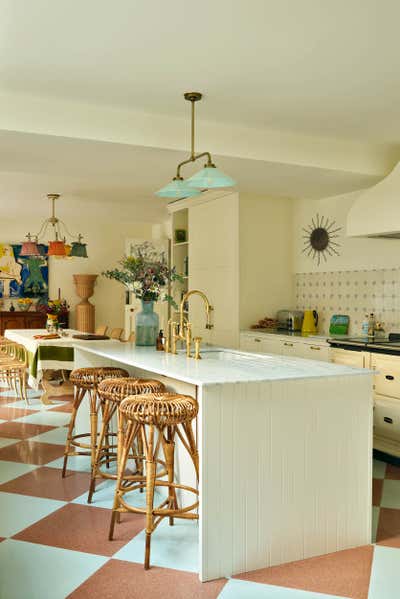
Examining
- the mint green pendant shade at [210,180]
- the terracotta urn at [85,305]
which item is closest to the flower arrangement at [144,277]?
the mint green pendant shade at [210,180]

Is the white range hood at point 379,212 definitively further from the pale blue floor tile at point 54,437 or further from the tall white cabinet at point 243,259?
the pale blue floor tile at point 54,437

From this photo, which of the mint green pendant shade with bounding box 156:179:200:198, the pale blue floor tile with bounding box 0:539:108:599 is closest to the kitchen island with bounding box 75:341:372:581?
the pale blue floor tile with bounding box 0:539:108:599

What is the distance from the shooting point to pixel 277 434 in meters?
2.91

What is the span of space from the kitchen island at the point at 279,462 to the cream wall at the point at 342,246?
2.79 meters

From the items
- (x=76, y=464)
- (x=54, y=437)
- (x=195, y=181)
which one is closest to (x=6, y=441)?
(x=54, y=437)

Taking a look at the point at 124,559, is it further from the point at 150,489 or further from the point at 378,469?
the point at 378,469

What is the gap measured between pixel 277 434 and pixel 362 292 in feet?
11.2

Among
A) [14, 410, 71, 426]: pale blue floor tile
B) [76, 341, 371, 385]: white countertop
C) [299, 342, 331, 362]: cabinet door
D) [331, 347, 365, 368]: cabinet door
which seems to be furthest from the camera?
[14, 410, 71, 426]: pale blue floor tile

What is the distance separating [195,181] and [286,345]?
2943mm

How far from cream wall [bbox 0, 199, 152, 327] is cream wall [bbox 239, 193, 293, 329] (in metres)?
4.50

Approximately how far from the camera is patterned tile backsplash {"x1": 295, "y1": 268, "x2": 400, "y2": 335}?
18.5 ft

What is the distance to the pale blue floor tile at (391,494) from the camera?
3.75 metres

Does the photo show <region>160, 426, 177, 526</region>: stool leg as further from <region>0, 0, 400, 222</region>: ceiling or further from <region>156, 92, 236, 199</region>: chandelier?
<region>0, 0, 400, 222</region>: ceiling

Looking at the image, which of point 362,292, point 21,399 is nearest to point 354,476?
point 362,292
